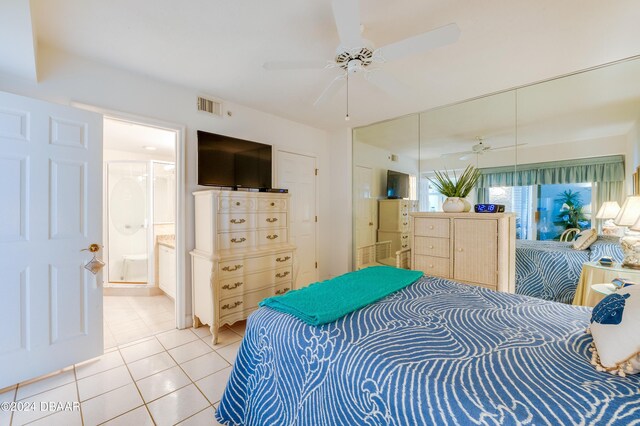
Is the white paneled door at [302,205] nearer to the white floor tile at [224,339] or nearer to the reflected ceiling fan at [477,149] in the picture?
the white floor tile at [224,339]

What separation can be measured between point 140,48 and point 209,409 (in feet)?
8.68

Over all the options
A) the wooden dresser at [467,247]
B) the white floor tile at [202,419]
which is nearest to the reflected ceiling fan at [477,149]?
the wooden dresser at [467,247]

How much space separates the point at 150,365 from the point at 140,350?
31 cm

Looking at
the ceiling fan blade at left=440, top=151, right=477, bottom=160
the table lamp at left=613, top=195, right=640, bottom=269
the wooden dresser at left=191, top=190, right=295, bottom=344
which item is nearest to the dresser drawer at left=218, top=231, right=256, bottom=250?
the wooden dresser at left=191, top=190, right=295, bottom=344

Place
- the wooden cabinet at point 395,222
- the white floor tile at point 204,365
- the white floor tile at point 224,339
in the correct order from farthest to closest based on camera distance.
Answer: the wooden cabinet at point 395,222 < the white floor tile at point 224,339 < the white floor tile at point 204,365

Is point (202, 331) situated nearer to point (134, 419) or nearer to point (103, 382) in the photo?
point (103, 382)

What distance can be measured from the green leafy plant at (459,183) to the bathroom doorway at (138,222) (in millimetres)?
3437

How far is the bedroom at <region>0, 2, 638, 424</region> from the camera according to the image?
1649 mm

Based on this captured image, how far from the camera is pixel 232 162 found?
2984mm

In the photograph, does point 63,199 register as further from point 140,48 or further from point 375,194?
point 375,194

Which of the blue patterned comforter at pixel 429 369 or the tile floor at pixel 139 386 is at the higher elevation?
the blue patterned comforter at pixel 429 369

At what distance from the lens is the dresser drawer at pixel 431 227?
2.58 m

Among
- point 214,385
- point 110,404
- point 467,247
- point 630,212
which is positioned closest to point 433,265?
point 467,247

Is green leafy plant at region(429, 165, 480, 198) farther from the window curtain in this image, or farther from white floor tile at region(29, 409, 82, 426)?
white floor tile at region(29, 409, 82, 426)
